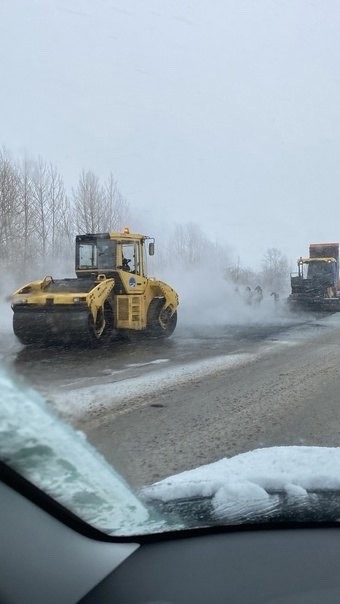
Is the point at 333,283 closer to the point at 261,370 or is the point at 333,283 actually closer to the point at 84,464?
the point at 261,370

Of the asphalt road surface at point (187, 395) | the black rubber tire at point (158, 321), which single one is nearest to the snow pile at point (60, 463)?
the asphalt road surface at point (187, 395)

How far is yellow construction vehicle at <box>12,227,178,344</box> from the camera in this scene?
40.8 feet

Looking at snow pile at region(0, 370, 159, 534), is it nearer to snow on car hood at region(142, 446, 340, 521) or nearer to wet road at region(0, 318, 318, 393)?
snow on car hood at region(142, 446, 340, 521)

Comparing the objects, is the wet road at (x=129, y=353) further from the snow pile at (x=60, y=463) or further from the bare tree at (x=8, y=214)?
the bare tree at (x=8, y=214)

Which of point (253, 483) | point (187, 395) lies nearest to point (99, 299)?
point (187, 395)

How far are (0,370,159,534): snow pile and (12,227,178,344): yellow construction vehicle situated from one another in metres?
10.4

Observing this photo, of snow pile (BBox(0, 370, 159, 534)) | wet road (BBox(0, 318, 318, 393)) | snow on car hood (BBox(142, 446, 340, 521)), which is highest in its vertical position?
snow pile (BBox(0, 370, 159, 534))

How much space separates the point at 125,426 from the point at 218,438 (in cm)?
95

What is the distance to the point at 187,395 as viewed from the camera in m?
7.64

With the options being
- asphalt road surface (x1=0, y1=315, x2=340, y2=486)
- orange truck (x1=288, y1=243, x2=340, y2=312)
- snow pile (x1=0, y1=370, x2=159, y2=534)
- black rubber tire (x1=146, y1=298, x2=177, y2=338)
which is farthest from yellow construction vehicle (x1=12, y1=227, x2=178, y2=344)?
orange truck (x1=288, y1=243, x2=340, y2=312)

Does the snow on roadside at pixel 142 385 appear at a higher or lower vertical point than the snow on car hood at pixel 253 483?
lower

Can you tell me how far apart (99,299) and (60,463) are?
11112mm

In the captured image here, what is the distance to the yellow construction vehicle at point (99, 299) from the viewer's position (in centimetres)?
1245

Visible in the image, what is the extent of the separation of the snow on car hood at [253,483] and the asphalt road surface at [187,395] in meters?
0.31
